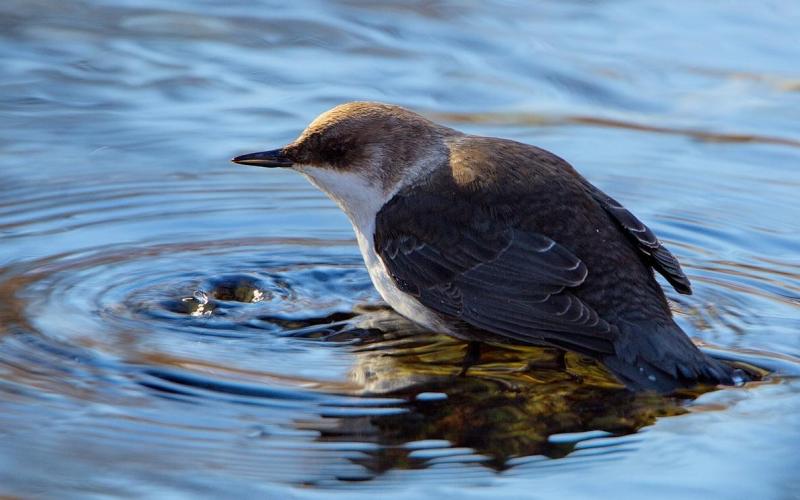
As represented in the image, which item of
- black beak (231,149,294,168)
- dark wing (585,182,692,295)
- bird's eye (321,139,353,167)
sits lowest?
dark wing (585,182,692,295)

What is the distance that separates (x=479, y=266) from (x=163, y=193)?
8.58 ft

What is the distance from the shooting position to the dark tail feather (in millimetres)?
5656

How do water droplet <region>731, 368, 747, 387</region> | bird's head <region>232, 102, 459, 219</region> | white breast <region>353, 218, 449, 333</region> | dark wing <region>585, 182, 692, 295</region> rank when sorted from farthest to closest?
bird's head <region>232, 102, 459, 219</region>, white breast <region>353, 218, 449, 333</region>, dark wing <region>585, 182, 692, 295</region>, water droplet <region>731, 368, 747, 387</region>

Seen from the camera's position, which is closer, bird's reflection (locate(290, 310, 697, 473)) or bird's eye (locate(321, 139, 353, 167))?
bird's reflection (locate(290, 310, 697, 473))

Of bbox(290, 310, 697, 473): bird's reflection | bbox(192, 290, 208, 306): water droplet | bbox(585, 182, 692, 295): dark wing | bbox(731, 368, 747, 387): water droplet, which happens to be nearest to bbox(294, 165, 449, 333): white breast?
bbox(290, 310, 697, 473): bird's reflection

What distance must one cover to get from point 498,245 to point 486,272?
13 cm

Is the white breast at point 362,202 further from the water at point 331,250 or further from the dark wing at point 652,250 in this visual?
the dark wing at point 652,250

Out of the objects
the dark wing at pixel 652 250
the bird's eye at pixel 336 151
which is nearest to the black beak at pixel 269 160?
the bird's eye at pixel 336 151

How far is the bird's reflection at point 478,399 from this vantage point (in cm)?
525

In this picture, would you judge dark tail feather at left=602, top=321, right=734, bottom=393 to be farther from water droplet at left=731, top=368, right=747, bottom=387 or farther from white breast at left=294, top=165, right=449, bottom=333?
white breast at left=294, top=165, right=449, bottom=333

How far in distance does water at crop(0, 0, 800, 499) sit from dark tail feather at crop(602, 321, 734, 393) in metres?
0.10

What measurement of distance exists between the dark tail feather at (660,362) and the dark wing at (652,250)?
375 mm

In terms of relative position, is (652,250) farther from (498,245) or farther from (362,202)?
(362,202)

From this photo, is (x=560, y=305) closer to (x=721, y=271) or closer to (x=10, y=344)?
(x=721, y=271)
